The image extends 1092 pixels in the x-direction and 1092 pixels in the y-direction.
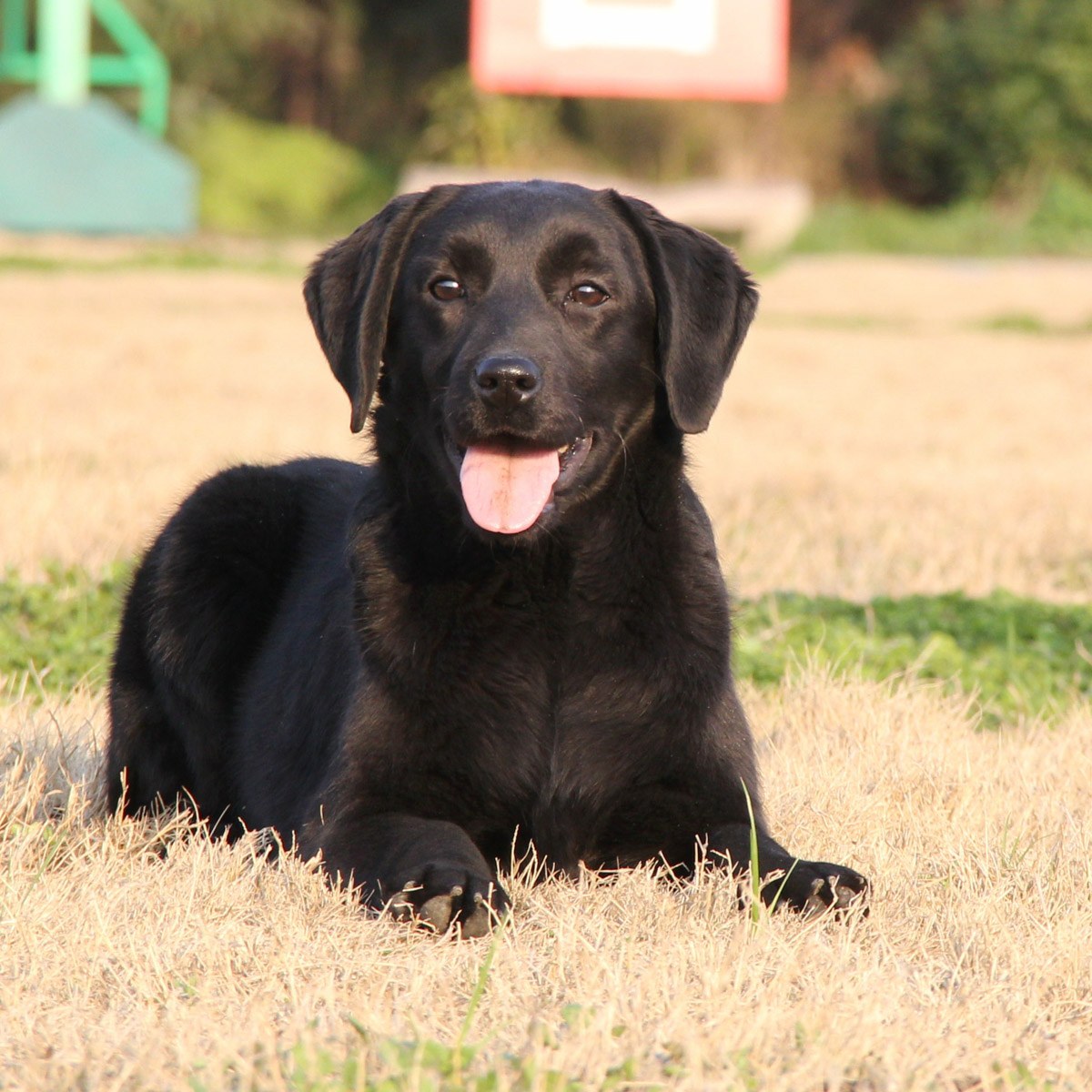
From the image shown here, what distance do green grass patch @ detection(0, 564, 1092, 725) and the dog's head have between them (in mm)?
1632

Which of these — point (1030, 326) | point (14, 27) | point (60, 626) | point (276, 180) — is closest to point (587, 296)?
point (60, 626)

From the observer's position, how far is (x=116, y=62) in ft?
91.3

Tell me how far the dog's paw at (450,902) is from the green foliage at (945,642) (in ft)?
7.09

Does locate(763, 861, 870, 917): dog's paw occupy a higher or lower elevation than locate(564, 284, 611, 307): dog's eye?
lower

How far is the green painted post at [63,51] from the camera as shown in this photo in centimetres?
2439

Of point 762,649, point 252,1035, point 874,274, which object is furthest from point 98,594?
point 874,274

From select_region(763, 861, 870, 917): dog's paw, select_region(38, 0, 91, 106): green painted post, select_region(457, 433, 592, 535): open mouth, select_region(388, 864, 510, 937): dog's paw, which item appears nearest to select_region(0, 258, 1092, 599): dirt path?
select_region(457, 433, 592, 535): open mouth

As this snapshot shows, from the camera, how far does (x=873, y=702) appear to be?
4824 mm

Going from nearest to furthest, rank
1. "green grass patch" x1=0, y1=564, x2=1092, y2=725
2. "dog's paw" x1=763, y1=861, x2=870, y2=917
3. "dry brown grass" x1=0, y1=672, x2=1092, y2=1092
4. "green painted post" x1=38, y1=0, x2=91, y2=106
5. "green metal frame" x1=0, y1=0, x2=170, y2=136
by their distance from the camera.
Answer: "dry brown grass" x1=0, y1=672, x2=1092, y2=1092
"dog's paw" x1=763, y1=861, x2=870, y2=917
"green grass patch" x1=0, y1=564, x2=1092, y2=725
"green painted post" x1=38, y1=0, x2=91, y2=106
"green metal frame" x1=0, y1=0, x2=170, y2=136

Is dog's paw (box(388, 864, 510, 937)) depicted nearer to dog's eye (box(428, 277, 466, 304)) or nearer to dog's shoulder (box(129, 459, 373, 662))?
dog's eye (box(428, 277, 466, 304))

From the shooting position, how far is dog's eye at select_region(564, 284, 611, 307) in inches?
144

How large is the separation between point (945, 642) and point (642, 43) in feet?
74.1

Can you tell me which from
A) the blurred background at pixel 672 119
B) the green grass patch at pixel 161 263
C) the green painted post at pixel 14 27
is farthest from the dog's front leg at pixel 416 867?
the green painted post at pixel 14 27

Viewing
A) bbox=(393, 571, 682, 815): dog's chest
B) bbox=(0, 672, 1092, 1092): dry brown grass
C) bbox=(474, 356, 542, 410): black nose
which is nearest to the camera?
bbox=(0, 672, 1092, 1092): dry brown grass
